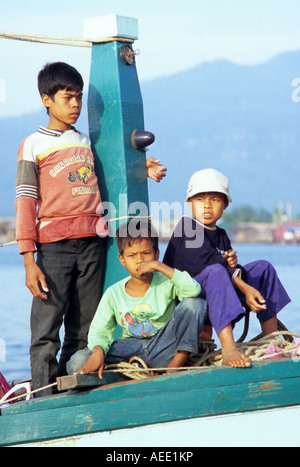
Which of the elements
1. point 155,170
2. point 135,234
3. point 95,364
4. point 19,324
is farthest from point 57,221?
point 19,324

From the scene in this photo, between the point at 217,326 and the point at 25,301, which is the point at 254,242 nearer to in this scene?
the point at 25,301

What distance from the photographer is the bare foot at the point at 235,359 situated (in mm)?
3412

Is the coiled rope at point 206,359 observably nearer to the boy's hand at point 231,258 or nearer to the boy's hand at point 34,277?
the boy's hand at point 231,258

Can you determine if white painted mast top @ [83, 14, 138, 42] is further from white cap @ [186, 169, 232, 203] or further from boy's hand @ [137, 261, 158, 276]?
boy's hand @ [137, 261, 158, 276]

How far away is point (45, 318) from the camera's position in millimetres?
4121

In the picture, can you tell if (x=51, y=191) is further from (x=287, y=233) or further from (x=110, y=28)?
(x=287, y=233)

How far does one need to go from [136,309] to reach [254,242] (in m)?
77.4

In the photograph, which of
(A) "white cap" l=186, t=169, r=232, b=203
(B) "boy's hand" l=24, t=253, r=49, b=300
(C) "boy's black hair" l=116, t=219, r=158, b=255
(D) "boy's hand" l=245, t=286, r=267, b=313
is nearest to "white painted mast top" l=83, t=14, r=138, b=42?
(A) "white cap" l=186, t=169, r=232, b=203

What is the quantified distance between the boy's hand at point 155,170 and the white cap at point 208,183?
34 centimetres

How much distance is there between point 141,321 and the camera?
381 centimetres

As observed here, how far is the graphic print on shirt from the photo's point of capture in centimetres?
380

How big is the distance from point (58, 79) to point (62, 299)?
1084mm

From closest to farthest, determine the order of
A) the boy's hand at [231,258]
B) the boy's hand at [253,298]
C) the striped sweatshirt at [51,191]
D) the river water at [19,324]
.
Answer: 1. the boy's hand at [253,298]
2. the boy's hand at [231,258]
3. the striped sweatshirt at [51,191]
4. the river water at [19,324]

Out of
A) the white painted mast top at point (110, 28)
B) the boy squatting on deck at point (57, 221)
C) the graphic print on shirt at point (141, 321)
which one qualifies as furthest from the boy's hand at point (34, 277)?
the white painted mast top at point (110, 28)
